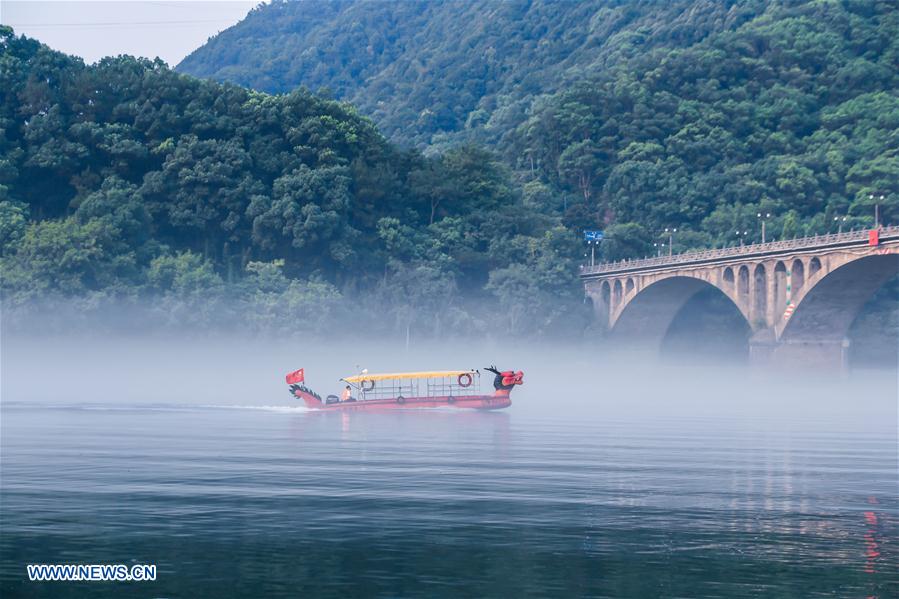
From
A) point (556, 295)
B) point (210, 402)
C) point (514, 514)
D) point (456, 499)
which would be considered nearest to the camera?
point (514, 514)

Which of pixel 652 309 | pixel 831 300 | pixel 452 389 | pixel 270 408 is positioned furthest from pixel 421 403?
pixel 652 309

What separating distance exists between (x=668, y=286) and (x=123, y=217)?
71.2 metres

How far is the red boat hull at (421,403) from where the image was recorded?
91.5 metres

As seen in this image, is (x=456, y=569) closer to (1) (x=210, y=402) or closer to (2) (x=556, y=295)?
(1) (x=210, y=402)

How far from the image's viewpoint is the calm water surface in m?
31.5

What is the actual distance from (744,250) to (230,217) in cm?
6151

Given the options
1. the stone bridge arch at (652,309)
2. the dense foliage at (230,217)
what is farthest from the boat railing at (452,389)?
the stone bridge arch at (652,309)

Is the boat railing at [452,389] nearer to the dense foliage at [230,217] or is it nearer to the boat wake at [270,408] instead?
the boat wake at [270,408]

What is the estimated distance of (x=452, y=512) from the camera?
40562 mm

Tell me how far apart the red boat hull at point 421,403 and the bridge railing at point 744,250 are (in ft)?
Answer: 178

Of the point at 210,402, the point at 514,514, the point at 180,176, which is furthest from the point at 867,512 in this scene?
the point at 180,176

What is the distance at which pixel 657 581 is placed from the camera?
103 ft

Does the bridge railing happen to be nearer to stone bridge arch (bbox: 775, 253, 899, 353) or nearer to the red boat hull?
stone bridge arch (bbox: 775, 253, 899, 353)

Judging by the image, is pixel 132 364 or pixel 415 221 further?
pixel 415 221
